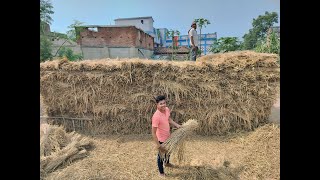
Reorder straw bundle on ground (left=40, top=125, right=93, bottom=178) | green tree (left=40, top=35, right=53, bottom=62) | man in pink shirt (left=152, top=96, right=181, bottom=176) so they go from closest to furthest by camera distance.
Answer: man in pink shirt (left=152, top=96, right=181, bottom=176) < straw bundle on ground (left=40, top=125, right=93, bottom=178) < green tree (left=40, top=35, right=53, bottom=62)

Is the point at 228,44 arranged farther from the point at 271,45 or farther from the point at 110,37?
the point at 110,37

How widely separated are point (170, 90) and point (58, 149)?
3456mm

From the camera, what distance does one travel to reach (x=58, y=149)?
576 cm

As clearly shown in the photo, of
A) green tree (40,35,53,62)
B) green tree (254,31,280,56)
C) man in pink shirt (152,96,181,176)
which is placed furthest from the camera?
green tree (40,35,53,62)

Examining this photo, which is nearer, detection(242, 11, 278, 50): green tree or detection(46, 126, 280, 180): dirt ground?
detection(46, 126, 280, 180): dirt ground

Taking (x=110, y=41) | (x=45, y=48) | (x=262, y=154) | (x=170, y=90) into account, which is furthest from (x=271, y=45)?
(x=45, y=48)

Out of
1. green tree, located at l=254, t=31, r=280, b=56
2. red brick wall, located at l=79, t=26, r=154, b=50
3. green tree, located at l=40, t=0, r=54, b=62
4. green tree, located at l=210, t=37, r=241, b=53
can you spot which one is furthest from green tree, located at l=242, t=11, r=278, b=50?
green tree, located at l=40, t=0, r=54, b=62

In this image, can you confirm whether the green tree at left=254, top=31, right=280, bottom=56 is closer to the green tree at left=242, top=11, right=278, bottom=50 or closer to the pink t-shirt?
the pink t-shirt

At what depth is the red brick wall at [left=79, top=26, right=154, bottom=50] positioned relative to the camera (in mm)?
22266

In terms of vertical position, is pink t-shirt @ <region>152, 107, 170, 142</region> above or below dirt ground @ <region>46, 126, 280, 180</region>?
above
